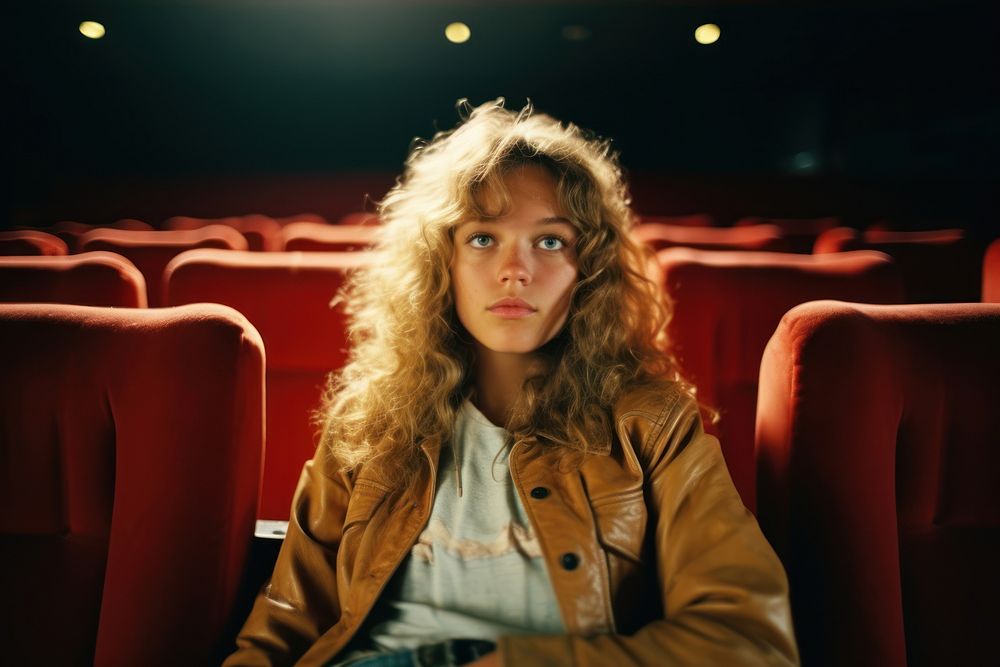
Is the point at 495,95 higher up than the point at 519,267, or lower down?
higher up

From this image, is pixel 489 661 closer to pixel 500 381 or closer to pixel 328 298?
pixel 500 381

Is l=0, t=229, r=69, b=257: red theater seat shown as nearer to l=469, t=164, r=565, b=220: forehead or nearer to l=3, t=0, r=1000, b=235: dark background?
l=469, t=164, r=565, b=220: forehead

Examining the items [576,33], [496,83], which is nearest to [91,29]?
[496,83]

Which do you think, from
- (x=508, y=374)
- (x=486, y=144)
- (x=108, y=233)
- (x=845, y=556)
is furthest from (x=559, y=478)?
(x=108, y=233)

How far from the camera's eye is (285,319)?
1131 mm

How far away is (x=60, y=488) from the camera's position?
71 centimetres

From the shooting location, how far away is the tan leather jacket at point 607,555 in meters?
0.58

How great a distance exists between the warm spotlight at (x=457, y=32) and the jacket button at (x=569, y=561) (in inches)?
187

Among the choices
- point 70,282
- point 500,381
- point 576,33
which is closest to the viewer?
point 500,381

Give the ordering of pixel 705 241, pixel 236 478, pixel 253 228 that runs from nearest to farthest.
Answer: pixel 236 478 < pixel 705 241 < pixel 253 228

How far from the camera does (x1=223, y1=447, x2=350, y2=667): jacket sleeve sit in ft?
2.25

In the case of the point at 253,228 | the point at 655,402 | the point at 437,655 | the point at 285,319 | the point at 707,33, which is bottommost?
the point at 437,655

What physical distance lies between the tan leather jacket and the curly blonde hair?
3 centimetres

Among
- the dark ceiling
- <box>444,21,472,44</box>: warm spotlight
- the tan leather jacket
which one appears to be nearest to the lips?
the tan leather jacket
